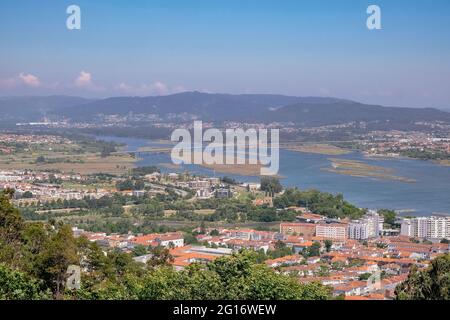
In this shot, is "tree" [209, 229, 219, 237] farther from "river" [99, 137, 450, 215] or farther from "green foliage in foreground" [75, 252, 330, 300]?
"green foliage in foreground" [75, 252, 330, 300]

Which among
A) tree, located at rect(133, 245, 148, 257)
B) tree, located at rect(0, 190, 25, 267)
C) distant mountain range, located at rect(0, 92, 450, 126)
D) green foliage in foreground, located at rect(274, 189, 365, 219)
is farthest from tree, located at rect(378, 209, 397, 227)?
distant mountain range, located at rect(0, 92, 450, 126)

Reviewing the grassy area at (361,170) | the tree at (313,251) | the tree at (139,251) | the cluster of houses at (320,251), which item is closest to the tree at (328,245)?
the cluster of houses at (320,251)

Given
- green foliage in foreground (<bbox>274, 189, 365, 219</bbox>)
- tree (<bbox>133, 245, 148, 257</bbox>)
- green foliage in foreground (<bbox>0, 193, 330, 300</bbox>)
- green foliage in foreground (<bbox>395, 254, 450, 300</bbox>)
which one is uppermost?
green foliage in foreground (<bbox>0, 193, 330, 300</bbox>)

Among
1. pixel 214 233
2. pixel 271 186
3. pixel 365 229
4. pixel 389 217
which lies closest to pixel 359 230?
pixel 365 229

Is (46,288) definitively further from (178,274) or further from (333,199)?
(333,199)
